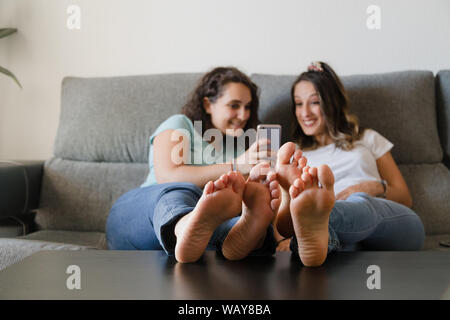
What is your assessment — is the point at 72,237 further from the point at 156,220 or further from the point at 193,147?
the point at 156,220

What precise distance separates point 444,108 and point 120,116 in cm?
127

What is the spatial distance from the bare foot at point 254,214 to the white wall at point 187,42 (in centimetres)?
110

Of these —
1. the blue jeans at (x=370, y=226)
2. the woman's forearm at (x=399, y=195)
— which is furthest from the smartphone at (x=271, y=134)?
the woman's forearm at (x=399, y=195)

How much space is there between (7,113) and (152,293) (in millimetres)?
1693

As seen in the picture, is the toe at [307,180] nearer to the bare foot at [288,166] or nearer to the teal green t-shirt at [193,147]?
the bare foot at [288,166]

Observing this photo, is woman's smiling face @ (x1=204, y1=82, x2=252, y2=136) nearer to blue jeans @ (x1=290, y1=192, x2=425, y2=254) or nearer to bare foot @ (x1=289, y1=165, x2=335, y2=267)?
blue jeans @ (x1=290, y1=192, x2=425, y2=254)

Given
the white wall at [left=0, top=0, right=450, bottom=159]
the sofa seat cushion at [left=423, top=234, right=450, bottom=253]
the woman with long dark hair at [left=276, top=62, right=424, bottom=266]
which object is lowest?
the sofa seat cushion at [left=423, top=234, right=450, bottom=253]

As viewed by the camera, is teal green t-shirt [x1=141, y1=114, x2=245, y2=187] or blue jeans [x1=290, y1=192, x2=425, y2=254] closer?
blue jeans [x1=290, y1=192, x2=425, y2=254]

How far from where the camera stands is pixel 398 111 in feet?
4.70

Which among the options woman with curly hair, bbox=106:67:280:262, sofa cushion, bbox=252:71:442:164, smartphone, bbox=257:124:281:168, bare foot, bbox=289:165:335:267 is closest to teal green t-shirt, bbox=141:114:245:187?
woman with curly hair, bbox=106:67:280:262

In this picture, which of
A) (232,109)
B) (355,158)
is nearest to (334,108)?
(355,158)

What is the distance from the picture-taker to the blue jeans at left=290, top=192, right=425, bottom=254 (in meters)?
0.82

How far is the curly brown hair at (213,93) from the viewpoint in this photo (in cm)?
135

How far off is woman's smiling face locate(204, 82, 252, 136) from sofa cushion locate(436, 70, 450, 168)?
769mm
